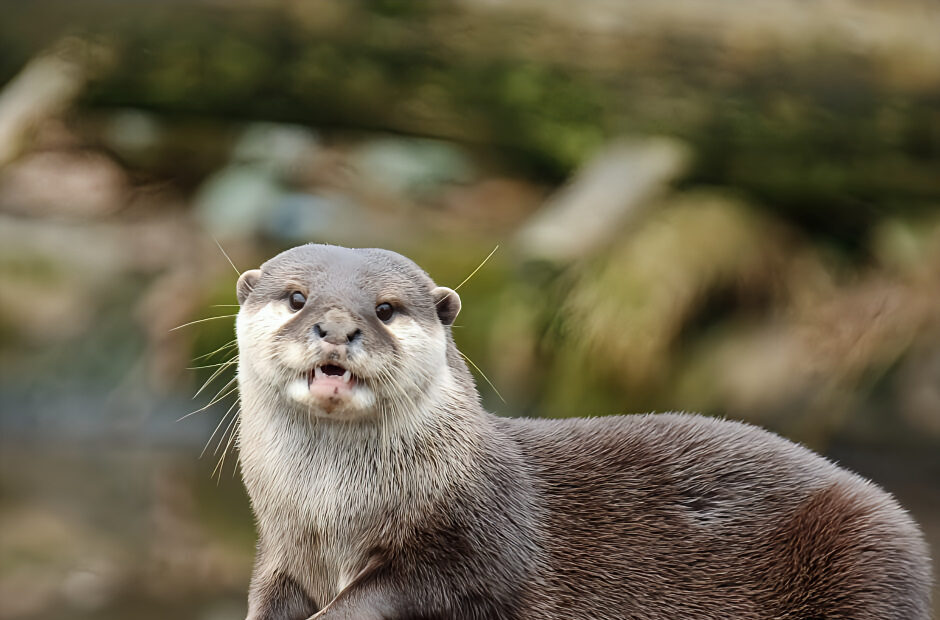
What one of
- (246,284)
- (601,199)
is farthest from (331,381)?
(601,199)

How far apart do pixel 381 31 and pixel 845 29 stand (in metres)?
2.71

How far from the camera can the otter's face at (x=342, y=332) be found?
2338 millimetres

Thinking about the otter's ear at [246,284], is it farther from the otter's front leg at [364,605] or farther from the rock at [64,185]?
the rock at [64,185]

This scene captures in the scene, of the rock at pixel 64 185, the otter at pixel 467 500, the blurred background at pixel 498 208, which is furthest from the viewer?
the rock at pixel 64 185

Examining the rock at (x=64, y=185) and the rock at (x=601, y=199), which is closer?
the rock at (x=601, y=199)

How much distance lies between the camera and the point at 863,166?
22.3 feet

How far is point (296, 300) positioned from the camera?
247 cm

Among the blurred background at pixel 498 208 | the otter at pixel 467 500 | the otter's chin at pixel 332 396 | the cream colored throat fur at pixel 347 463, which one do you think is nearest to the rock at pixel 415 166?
the blurred background at pixel 498 208

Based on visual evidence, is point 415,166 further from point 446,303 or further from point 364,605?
point 364,605

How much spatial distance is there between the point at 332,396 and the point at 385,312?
0.84 feet

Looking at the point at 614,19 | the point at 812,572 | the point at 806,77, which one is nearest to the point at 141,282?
the point at 614,19

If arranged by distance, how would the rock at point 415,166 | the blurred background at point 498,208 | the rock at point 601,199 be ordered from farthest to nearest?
the rock at point 415,166 → the rock at point 601,199 → the blurred background at point 498,208

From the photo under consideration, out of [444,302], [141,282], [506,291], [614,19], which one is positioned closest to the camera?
[444,302]

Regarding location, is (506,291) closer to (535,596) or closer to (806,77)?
(806,77)
